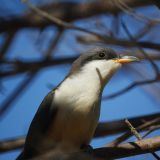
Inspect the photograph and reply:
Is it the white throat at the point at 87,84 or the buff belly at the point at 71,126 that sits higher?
the white throat at the point at 87,84

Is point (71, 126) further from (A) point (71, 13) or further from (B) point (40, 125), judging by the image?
(A) point (71, 13)

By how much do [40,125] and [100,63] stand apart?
67 centimetres

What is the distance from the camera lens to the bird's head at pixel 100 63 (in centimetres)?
392

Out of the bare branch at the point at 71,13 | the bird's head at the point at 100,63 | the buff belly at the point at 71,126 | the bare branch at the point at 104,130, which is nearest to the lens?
the buff belly at the point at 71,126

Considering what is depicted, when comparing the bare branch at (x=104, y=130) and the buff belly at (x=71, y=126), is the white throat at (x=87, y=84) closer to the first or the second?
the buff belly at (x=71, y=126)

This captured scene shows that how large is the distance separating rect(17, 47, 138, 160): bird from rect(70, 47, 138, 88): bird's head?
0.04 metres

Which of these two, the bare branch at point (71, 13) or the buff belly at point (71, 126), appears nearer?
Result: the buff belly at point (71, 126)

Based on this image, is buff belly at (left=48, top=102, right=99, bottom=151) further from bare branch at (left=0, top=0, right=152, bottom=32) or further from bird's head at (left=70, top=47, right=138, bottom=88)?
bare branch at (left=0, top=0, right=152, bottom=32)

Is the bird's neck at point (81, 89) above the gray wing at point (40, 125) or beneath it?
above

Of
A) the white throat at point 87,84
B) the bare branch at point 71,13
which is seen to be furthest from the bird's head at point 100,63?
the bare branch at point 71,13

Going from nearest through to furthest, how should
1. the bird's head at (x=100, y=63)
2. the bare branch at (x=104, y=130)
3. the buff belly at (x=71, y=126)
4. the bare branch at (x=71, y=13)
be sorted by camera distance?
the buff belly at (x=71, y=126), the bird's head at (x=100, y=63), the bare branch at (x=104, y=130), the bare branch at (x=71, y=13)

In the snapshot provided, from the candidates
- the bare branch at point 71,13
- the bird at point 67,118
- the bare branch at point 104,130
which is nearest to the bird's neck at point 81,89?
the bird at point 67,118

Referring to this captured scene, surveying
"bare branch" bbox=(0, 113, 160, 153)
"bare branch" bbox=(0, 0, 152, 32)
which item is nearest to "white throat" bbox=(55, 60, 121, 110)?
"bare branch" bbox=(0, 113, 160, 153)

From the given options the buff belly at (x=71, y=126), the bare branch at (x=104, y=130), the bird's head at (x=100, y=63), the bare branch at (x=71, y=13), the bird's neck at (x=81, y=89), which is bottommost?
the bare branch at (x=104, y=130)
